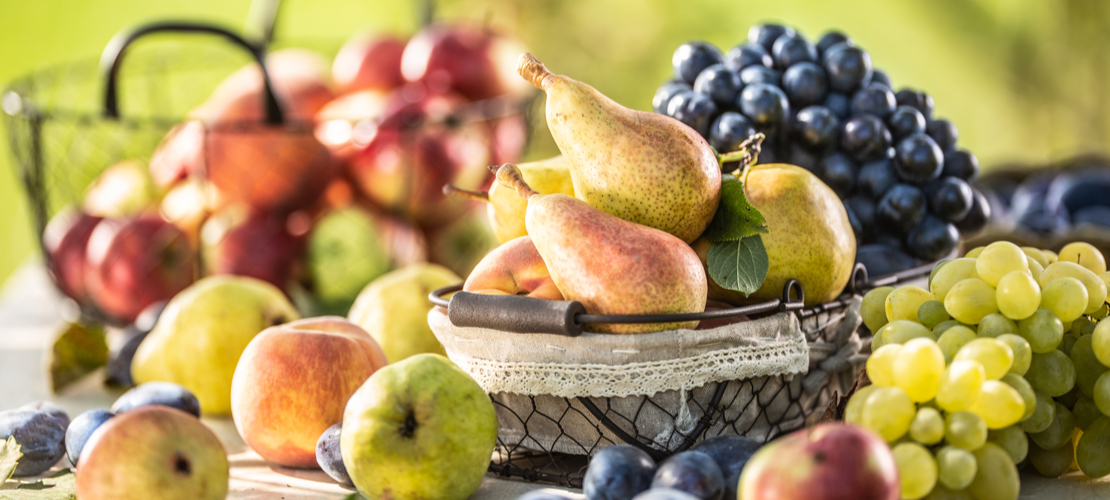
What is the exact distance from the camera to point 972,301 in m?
0.59

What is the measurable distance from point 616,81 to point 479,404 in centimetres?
353

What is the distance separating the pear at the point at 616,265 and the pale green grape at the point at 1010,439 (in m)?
0.21

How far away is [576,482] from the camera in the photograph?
25.0 inches

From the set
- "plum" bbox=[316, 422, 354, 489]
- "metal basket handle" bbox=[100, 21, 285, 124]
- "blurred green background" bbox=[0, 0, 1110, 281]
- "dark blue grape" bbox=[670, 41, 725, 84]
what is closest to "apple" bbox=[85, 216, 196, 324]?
"metal basket handle" bbox=[100, 21, 285, 124]

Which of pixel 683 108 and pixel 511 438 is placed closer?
pixel 511 438

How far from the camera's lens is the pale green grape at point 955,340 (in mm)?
567

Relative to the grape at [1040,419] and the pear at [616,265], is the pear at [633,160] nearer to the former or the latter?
the pear at [616,265]

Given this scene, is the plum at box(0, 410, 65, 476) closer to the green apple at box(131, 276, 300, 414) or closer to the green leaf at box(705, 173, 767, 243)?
the green apple at box(131, 276, 300, 414)

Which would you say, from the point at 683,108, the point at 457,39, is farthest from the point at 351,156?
the point at 683,108

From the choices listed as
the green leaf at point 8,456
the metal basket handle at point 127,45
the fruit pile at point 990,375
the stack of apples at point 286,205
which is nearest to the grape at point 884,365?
the fruit pile at point 990,375

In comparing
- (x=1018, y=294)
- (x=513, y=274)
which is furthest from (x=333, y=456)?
(x=1018, y=294)

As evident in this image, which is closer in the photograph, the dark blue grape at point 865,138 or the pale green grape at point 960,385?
the pale green grape at point 960,385

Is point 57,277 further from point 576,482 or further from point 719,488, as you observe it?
point 719,488

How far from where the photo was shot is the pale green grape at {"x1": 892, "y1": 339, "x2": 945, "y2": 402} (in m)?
0.51
